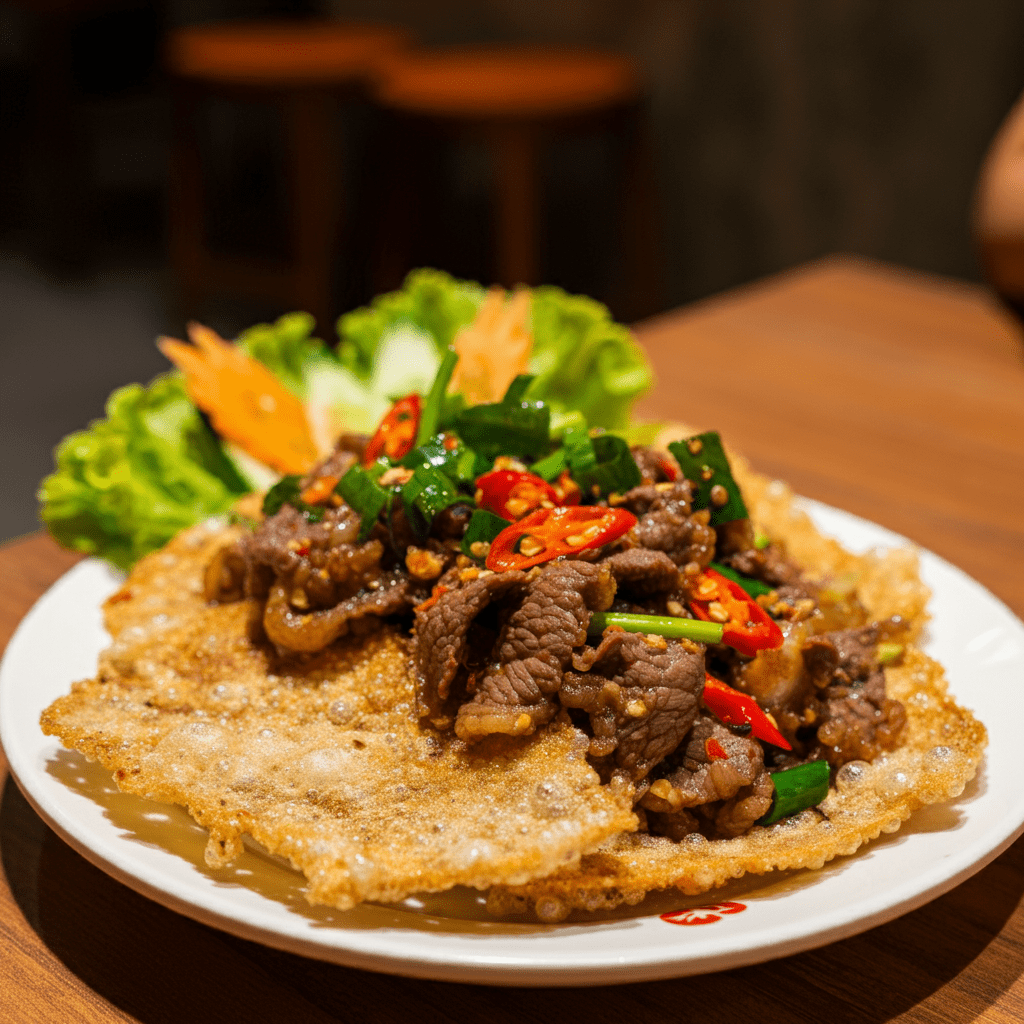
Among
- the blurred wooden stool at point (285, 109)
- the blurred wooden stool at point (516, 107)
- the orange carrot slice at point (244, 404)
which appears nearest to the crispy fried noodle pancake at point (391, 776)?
the orange carrot slice at point (244, 404)

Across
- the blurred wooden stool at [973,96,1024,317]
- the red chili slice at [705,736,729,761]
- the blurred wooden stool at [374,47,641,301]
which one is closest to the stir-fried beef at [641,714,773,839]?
the red chili slice at [705,736,729,761]

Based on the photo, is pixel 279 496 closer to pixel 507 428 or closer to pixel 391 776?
pixel 507 428

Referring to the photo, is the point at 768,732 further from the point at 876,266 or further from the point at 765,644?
the point at 876,266

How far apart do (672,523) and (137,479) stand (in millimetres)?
1331

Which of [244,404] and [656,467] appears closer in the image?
[656,467]

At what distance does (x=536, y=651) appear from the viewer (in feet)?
5.24

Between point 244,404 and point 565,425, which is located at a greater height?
point 565,425

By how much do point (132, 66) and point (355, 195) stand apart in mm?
2461

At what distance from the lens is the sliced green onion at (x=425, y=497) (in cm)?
182

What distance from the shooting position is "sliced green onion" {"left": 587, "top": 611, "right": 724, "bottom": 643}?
5.48 feet

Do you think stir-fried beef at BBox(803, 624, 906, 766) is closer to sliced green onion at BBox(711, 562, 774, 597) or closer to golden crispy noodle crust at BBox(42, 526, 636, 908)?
sliced green onion at BBox(711, 562, 774, 597)

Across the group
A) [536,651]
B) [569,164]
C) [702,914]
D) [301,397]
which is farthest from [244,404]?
[569,164]

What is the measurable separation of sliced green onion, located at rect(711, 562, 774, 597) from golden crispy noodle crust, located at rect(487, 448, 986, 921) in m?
0.25

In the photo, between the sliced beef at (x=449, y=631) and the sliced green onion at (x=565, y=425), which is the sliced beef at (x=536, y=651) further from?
the sliced green onion at (x=565, y=425)
